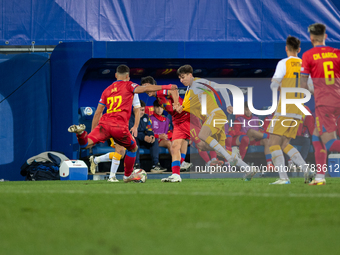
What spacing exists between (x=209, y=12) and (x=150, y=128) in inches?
132

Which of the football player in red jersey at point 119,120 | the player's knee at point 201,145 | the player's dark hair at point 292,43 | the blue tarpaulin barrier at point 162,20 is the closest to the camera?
the player's dark hair at point 292,43

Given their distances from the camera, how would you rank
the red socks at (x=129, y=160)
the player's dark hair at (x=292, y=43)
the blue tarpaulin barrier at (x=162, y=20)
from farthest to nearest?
the blue tarpaulin barrier at (x=162, y=20)
the red socks at (x=129, y=160)
the player's dark hair at (x=292, y=43)

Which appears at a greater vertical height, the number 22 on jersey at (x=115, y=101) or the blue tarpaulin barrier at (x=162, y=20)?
the blue tarpaulin barrier at (x=162, y=20)

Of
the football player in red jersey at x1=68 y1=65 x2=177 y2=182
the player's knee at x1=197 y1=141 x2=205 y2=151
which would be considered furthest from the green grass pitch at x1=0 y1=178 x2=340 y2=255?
the player's knee at x1=197 y1=141 x2=205 y2=151

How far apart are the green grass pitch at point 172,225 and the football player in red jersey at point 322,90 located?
73.9 inches

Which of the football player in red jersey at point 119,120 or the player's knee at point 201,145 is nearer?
the football player in red jersey at point 119,120

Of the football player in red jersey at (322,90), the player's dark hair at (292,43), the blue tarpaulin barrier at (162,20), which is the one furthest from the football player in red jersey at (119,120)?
the blue tarpaulin barrier at (162,20)

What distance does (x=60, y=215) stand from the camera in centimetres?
304

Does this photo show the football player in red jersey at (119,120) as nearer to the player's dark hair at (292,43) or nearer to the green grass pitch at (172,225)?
the player's dark hair at (292,43)

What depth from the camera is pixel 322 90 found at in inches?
225

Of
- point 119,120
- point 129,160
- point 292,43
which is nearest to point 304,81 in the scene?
point 292,43

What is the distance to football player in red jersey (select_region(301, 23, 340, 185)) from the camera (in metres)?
5.67

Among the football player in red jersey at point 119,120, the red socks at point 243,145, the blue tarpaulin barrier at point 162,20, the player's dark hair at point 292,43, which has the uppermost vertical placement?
the blue tarpaulin barrier at point 162,20

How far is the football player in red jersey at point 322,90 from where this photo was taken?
5.67 metres
